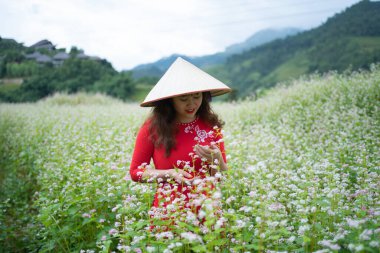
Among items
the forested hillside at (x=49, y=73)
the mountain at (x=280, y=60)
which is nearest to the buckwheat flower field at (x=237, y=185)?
the forested hillside at (x=49, y=73)

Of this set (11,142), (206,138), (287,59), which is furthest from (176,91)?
(287,59)

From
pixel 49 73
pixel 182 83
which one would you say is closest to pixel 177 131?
pixel 182 83

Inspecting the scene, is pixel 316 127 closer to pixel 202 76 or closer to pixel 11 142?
pixel 202 76

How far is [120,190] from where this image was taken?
3.34m

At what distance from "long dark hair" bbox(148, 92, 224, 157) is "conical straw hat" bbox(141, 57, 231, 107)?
220mm

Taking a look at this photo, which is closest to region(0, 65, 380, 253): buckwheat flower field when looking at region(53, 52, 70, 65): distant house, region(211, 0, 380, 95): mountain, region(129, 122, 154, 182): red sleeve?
region(129, 122, 154, 182): red sleeve

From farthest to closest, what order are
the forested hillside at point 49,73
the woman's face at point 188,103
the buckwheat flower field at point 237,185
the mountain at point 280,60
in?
the mountain at point 280,60 < the forested hillside at point 49,73 < the woman's face at point 188,103 < the buckwheat flower field at point 237,185

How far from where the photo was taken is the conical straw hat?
256 centimetres

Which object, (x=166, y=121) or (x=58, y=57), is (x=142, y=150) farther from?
(x=58, y=57)

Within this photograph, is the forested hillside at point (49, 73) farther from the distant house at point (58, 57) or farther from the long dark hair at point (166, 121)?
the long dark hair at point (166, 121)

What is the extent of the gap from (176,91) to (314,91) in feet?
24.8

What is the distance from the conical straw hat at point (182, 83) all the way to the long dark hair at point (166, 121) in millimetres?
220

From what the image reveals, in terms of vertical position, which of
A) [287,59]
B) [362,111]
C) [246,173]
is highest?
[287,59]

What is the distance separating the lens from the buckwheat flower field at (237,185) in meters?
2.01
